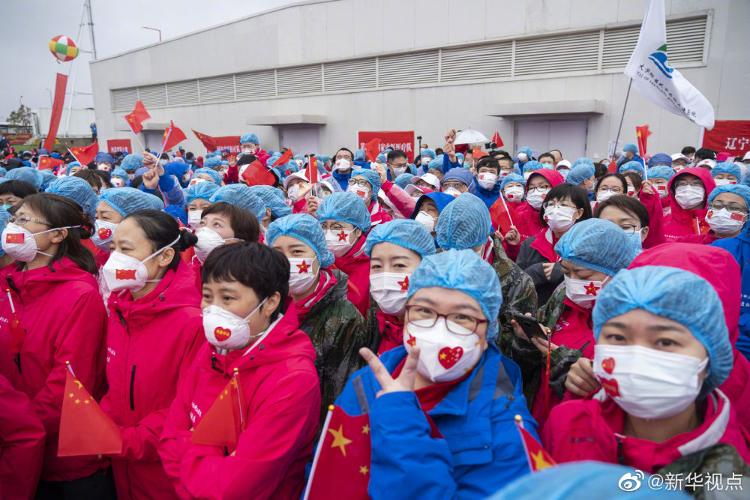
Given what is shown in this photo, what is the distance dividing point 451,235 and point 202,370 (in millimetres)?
1971

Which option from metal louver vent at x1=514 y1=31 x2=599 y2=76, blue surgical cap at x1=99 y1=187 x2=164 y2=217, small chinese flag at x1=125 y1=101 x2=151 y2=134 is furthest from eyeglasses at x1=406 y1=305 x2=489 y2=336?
metal louver vent at x1=514 y1=31 x2=599 y2=76

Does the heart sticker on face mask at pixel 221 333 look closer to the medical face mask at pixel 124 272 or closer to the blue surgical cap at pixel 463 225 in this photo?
the medical face mask at pixel 124 272

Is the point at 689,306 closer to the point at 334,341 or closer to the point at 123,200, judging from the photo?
the point at 334,341

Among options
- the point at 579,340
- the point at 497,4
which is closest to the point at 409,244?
the point at 579,340

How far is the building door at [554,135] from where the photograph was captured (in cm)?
1683

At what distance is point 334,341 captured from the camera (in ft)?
9.57

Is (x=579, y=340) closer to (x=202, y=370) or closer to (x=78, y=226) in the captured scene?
(x=202, y=370)

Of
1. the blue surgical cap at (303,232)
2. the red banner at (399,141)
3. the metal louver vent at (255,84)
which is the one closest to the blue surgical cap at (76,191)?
the blue surgical cap at (303,232)

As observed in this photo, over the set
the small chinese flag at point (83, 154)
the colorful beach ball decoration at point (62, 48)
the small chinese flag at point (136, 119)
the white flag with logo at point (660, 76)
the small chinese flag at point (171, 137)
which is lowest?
the small chinese flag at point (83, 154)

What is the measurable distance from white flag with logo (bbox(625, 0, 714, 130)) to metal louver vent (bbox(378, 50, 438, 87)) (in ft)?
43.7

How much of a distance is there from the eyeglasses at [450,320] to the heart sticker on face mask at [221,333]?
84 cm

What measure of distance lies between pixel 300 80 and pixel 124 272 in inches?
885

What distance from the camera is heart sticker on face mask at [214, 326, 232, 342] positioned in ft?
7.25

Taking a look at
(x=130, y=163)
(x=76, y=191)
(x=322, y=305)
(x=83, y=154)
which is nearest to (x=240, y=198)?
(x=76, y=191)
